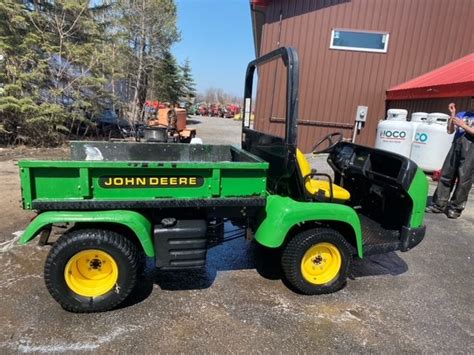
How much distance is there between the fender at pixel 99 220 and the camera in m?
2.60

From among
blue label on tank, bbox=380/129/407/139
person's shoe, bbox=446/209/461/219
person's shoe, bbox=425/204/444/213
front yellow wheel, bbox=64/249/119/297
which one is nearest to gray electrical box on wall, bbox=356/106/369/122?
blue label on tank, bbox=380/129/407/139

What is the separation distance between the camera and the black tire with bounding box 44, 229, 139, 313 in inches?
106

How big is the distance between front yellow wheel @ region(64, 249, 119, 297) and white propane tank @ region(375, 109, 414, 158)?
769cm

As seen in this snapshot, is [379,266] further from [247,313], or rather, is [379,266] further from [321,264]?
[247,313]

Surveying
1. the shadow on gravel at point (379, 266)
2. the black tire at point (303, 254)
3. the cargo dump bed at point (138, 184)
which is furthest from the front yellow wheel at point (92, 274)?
the shadow on gravel at point (379, 266)

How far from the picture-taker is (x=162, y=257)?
287 cm

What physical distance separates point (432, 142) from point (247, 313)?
23.9 feet

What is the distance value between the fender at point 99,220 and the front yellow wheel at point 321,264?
1.40 metres

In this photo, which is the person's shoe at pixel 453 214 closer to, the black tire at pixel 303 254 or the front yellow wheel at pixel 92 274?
the black tire at pixel 303 254

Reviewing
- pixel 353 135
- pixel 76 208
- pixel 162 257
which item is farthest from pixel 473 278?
pixel 353 135

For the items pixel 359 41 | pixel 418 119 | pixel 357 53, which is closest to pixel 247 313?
pixel 418 119

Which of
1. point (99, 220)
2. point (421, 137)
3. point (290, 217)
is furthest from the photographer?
point (421, 137)

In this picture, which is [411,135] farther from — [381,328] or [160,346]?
[160,346]

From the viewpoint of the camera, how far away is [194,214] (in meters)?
3.02
